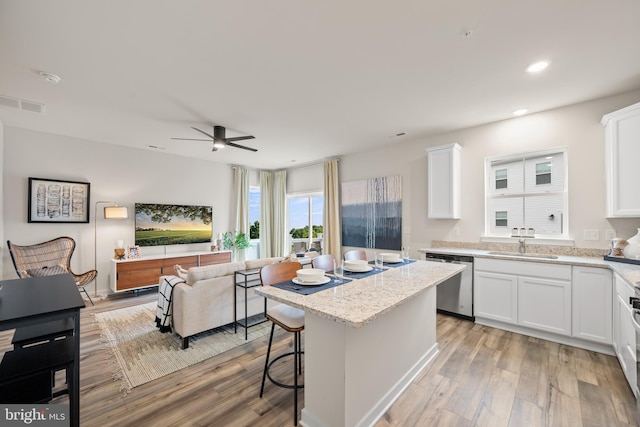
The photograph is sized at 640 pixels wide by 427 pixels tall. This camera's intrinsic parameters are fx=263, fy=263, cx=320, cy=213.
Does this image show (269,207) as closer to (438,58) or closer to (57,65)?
(57,65)

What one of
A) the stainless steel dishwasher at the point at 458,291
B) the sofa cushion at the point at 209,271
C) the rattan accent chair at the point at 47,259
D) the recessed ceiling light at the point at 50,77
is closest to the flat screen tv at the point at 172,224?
the rattan accent chair at the point at 47,259

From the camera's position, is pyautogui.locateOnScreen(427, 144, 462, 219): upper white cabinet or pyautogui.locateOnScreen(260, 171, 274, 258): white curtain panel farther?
pyautogui.locateOnScreen(260, 171, 274, 258): white curtain panel

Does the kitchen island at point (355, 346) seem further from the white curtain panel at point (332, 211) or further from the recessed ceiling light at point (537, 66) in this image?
the white curtain panel at point (332, 211)

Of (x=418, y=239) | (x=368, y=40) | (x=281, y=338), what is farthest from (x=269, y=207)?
(x=368, y=40)

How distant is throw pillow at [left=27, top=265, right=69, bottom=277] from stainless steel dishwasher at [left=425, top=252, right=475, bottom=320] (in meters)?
5.28

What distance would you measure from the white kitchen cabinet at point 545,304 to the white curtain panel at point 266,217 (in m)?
5.22

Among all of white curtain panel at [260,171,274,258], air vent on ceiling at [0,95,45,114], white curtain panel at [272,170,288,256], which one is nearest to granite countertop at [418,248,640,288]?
white curtain panel at [272,170,288,256]

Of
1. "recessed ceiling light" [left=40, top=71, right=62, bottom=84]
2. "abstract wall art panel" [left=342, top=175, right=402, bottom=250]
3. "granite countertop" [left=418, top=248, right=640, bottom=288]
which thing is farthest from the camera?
"abstract wall art panel" [left=342, top=175, right=402, bottom=250]

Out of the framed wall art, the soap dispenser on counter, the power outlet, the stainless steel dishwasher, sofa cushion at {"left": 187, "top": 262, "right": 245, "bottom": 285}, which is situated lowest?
the stainless steel dishwasher

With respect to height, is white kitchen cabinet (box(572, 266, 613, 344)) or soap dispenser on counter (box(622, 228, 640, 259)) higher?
soap dispenser on counter (box(622, 228, 640, 259))

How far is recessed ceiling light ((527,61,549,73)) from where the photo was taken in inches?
90.1

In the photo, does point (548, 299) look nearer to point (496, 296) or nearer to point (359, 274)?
point (496, 296)

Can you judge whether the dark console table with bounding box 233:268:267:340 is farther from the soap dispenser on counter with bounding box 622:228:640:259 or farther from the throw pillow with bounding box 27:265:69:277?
the soap dispenser on counter with bounding box 622:228:640:259

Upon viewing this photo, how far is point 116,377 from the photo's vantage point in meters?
2.21
